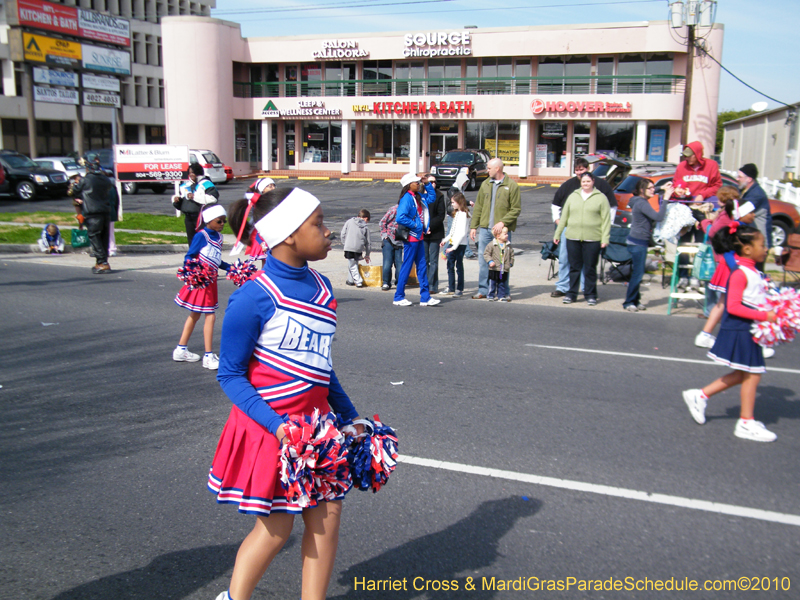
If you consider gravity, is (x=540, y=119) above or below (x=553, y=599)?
above

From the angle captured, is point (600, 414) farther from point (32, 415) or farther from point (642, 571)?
point (32, 415)

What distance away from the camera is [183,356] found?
7332 millimetres

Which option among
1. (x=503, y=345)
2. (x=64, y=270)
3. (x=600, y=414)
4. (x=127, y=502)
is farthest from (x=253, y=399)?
(x=64, y=270)

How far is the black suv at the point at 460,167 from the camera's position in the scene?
31312 mm

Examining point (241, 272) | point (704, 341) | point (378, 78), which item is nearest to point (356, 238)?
point (241, 272)

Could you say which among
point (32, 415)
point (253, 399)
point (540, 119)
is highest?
point (540, 119)

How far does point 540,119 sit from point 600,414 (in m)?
36.1

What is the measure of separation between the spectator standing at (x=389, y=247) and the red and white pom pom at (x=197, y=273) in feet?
14.8

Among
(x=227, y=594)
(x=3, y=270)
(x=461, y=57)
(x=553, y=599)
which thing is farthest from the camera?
(x=461, y=57)

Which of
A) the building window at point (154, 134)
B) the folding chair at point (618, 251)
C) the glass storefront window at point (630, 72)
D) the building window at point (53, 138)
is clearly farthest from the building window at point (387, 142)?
the folding chair at point (618, 251)

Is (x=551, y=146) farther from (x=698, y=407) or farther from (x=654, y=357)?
(x=698, y=407)

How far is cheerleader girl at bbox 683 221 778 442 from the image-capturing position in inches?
208

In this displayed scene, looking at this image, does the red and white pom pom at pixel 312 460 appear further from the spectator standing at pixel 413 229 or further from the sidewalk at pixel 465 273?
the sidewalk at pixel 465 273

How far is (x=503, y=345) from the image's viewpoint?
8.23 metres
